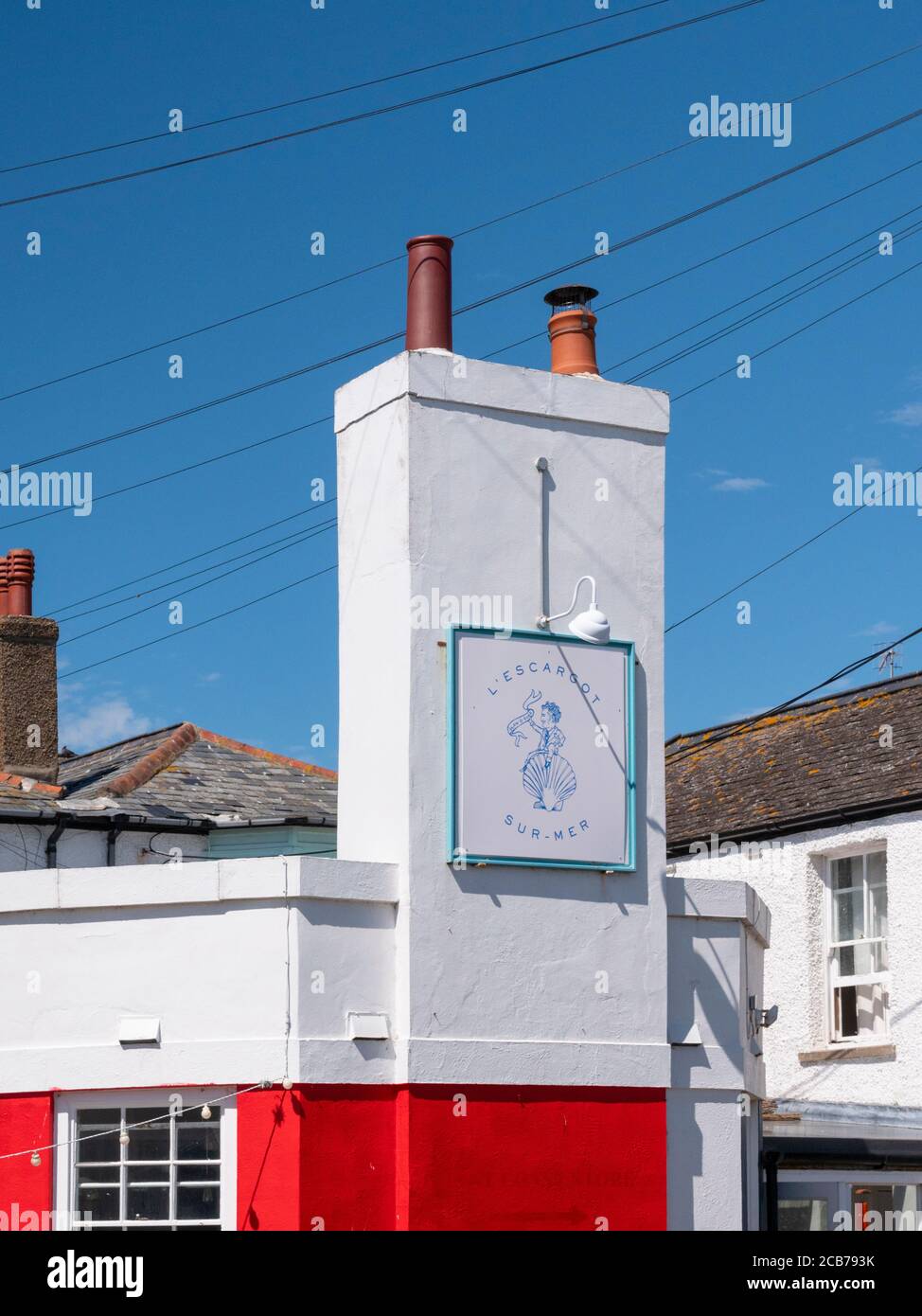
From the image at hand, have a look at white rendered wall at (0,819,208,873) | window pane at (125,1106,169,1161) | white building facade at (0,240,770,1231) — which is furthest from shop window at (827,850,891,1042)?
window pane at (125,1106,169,1161)

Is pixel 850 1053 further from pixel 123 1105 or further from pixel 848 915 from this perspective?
pixel 123 1105

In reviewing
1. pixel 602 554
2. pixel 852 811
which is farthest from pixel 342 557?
pixel 852 811

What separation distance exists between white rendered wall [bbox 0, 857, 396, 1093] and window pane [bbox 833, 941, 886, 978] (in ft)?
32.5

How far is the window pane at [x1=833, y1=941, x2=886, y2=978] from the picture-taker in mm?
19328

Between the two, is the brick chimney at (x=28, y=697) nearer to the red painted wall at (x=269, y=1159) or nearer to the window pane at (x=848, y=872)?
the window pane at (x=848, y=872)

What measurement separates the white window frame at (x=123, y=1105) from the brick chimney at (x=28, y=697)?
12.3 meters

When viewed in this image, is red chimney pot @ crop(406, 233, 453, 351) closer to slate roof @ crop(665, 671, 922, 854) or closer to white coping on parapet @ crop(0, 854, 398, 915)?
white coping on parapet @ crop(0, 854, 398, 915)

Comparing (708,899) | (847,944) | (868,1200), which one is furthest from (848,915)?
(708,899)

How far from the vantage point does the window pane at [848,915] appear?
Result: 776 inches

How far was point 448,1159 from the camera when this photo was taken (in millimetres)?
10523

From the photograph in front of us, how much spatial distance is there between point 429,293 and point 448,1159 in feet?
17.5

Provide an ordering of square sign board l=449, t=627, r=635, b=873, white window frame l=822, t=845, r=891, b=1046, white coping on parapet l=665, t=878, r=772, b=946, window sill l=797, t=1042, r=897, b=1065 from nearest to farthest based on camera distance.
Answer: square sign board l=449, t=627, r=635, b=873, white coping on parapet l=665, t=878, r=772, b=946, window sill l=797, t=1042, r=897, b=1065, white window frame l=822, t=845, r=891, b=1046

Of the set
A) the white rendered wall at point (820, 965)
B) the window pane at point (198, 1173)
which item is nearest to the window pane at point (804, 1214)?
the white rendered wall at point (820, 965)
